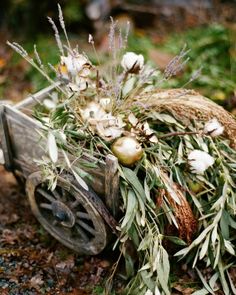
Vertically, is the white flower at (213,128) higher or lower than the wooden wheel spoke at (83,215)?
higher

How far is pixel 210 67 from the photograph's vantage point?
3904mm

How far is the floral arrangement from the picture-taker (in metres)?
2.35

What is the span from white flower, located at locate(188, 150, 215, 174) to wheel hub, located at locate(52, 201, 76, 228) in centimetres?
78

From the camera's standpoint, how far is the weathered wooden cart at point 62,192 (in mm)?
2430

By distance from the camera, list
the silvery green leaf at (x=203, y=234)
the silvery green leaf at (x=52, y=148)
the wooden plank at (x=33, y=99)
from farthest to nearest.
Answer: the wooden plank at (x=33, y=99) < the silvery green leaf at (x=203, y=234) < the silvery green leaf at (x=52, y=148)

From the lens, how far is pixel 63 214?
2.68m

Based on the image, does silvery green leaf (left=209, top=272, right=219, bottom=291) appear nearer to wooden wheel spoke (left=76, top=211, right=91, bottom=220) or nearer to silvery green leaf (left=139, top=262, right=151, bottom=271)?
silvery green leaf (left=139, top=262, right=151, bottom=271)

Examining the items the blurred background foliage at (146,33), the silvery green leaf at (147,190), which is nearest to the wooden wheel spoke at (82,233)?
the silvery green leaf at (147,190)

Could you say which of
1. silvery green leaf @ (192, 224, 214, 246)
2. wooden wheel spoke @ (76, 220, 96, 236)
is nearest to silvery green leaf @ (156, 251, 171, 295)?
silvery green leaf @ (192, 224, 214, 246)

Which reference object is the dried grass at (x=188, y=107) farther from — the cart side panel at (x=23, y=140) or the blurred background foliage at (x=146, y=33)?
the blurred background foliage at (x=146, y=33)

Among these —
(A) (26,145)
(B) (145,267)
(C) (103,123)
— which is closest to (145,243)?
(B) (145,267)

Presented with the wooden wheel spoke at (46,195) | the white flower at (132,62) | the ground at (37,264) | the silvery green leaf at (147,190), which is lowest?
the ground at (37,264)

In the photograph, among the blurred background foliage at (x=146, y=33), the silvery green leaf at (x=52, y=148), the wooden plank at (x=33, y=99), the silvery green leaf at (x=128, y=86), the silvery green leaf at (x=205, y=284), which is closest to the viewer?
the silvery green leaf at (x=52, y=148)

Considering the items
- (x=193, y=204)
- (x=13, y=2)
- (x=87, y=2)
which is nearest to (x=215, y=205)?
(x=193, y=204)
